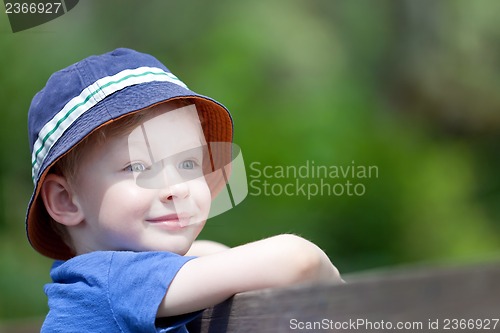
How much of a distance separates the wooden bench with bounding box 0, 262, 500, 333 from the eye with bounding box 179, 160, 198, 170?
294mm

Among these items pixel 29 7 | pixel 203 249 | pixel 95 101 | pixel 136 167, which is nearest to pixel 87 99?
pixel 95 101

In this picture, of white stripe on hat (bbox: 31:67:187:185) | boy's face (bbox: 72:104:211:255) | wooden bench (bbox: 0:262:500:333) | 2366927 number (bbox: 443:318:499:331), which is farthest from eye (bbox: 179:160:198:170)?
2366927 number (bbox: 443:318:499:331)

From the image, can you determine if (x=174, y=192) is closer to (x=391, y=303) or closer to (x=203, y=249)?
(x=203, y=249)

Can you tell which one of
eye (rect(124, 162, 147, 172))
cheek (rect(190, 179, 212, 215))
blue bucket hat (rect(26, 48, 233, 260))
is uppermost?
blue bucket hat (rect(26, 48, 233, 260))

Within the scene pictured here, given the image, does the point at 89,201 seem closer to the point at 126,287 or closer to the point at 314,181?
the point at 126,287

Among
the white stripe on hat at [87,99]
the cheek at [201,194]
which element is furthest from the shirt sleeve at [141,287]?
the white stripe on hat at [87,99]

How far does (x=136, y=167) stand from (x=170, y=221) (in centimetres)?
8

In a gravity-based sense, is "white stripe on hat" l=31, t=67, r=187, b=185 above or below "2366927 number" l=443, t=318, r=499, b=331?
above

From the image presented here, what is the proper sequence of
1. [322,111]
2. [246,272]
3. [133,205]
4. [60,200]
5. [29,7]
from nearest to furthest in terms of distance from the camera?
1. [246,272]
2. [133,205]
3. [60,200]
4. [29,7]
5. [322,111]

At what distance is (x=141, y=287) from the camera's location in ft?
2.69

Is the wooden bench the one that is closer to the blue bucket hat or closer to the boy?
the boy

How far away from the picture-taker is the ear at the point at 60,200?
103 cm

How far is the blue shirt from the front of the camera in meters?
0.81

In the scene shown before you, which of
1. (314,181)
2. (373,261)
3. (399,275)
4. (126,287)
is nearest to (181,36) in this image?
(314,181)
